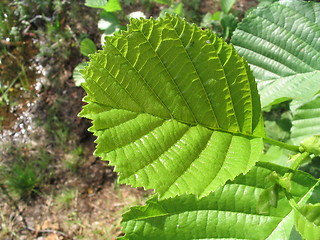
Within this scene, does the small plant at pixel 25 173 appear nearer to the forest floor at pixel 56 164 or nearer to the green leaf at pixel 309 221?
the forest floor at pixel 56 164

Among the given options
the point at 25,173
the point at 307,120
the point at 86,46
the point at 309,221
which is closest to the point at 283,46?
the point at 307,120

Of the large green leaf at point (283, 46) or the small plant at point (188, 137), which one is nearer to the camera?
the small plant at point (188, 137)

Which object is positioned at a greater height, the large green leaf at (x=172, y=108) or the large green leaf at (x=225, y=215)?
the large green leaf at (x=172, y=108)

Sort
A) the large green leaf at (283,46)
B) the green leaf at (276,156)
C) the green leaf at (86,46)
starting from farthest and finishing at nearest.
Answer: the green leaf at (86,46) → the green leaf at (276,156) → the large green leaf at (283,46)

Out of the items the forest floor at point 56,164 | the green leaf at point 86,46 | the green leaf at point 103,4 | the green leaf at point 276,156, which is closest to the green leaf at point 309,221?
the green leaf at point 276,156

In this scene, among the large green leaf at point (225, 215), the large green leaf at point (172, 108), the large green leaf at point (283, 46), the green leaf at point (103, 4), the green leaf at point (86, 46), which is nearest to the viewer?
the large green leaf at point (172, 108)

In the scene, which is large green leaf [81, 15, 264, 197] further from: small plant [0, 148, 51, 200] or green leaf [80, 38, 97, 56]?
small plant [0, 148, 51, 200]
